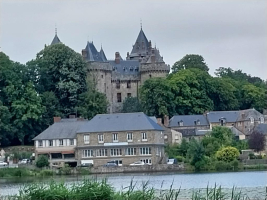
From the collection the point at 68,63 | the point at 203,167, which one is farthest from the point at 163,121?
the point at 203,167

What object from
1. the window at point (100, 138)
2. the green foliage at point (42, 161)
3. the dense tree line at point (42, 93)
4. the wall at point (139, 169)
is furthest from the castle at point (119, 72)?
the wall at point (139, 169)

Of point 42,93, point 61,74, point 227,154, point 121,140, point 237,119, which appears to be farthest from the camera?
point 61,74

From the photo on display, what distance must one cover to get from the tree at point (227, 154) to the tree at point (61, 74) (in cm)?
2321

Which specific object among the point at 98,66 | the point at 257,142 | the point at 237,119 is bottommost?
the point at 257,142

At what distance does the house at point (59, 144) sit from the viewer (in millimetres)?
64500

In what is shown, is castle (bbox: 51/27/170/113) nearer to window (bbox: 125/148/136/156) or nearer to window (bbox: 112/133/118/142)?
window (bbox: 112/133/118/142)

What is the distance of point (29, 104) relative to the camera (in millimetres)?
70688

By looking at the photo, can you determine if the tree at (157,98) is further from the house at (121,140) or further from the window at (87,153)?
the window at (87,153)

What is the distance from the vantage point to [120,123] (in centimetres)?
6222

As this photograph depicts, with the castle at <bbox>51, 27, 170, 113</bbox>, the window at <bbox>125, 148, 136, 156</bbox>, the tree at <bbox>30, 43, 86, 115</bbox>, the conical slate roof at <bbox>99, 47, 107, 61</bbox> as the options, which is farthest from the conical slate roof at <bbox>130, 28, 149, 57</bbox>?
the window at <bbox>125, 148, 136, 156</bbox>

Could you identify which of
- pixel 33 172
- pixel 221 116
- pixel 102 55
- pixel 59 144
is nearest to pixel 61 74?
pixel 102 55

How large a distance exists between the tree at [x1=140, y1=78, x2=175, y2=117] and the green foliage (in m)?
18.2

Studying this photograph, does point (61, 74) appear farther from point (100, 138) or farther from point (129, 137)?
point (129, 137)

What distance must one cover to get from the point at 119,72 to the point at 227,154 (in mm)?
36554
